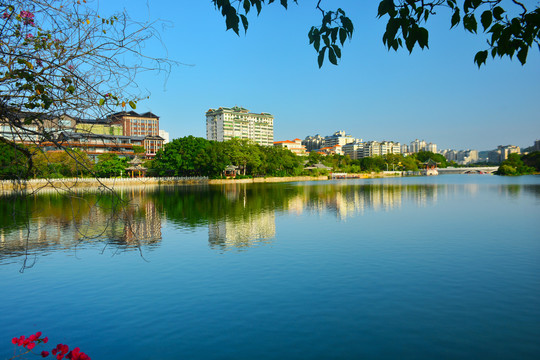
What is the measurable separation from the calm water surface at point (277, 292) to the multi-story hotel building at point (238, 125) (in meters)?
121

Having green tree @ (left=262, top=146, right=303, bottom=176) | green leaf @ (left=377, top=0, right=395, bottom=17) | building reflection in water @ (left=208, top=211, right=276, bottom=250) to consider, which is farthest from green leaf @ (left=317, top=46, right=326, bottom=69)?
green tree @ (left=262, top=146, right=303, bottom=176)

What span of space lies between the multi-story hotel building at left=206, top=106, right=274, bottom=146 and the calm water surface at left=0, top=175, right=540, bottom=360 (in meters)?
121

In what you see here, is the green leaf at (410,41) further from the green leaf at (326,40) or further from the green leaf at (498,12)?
the green leaf at (498,12)

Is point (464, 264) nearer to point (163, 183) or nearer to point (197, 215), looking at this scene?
point (197, 215)

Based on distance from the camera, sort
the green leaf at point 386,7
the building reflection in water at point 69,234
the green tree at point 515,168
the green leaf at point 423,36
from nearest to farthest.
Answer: the green leaf at point 386,7 < the green leaf at point 423,36 < the building reflection in water at point 69,234 < the green tree at point 515,168

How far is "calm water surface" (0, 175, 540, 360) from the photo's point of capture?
6.21m

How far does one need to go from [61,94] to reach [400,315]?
22.5 feet

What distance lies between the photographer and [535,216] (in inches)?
810

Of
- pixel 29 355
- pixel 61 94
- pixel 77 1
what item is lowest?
pixel 29 355

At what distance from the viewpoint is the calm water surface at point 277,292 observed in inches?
244

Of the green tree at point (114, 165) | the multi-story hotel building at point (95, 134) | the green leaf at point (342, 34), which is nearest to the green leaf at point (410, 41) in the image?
the green leaf at point (342, 34)

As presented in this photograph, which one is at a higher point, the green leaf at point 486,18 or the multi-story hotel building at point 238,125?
the multi-story hotel building at point 238,125

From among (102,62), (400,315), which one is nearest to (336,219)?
(400,315)

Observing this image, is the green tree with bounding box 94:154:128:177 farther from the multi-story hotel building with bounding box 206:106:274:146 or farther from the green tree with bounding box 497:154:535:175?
the green tree with bounding box 497:154:535:175
